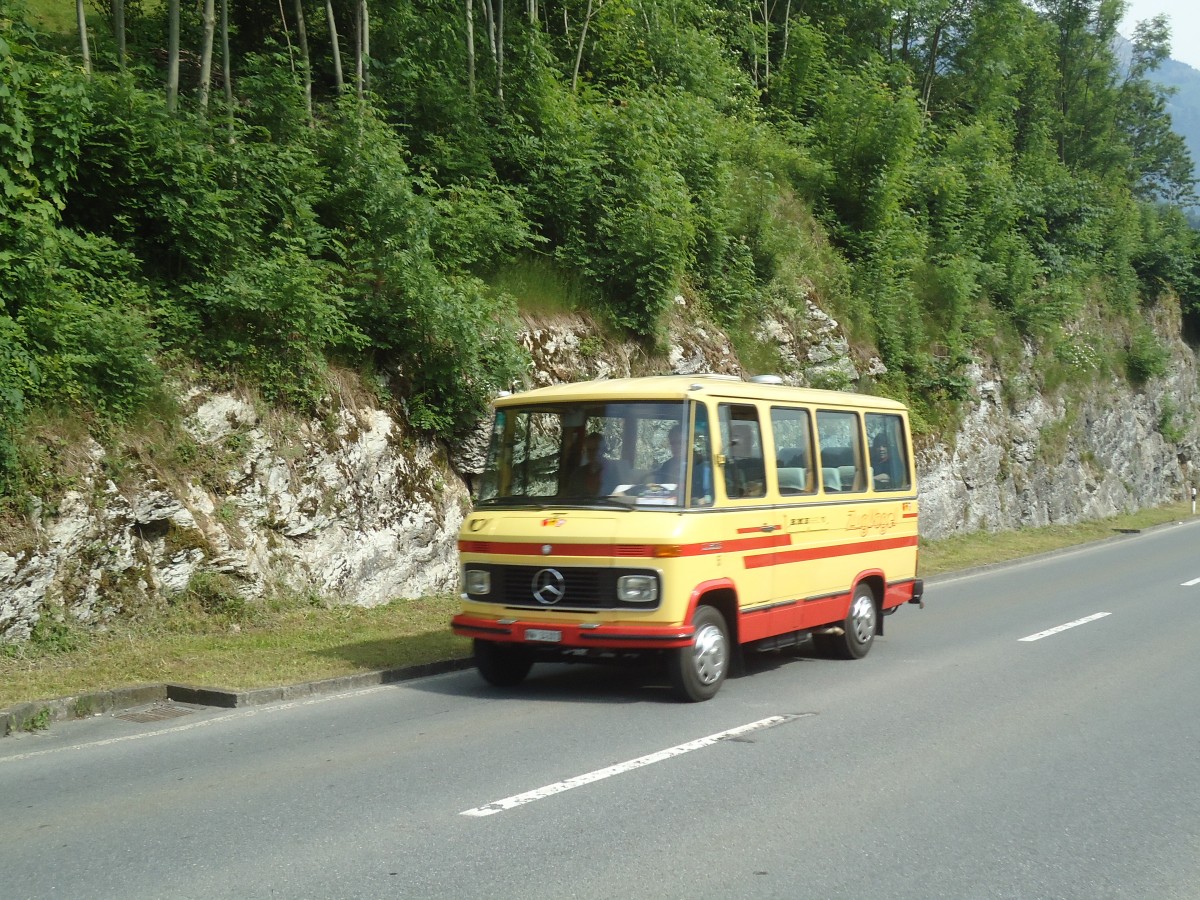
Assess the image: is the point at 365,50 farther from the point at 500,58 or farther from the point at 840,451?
the point at 840,451

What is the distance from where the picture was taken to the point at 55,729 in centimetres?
833

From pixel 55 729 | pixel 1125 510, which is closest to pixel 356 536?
pixel 55 729

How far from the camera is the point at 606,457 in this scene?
9320 mm

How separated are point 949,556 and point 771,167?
1011 centimetres

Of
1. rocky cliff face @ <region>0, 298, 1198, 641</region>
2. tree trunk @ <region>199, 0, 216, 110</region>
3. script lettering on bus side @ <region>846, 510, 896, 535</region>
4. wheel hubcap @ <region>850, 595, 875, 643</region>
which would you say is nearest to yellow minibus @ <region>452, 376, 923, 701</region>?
script lettering on bus side @ <region>846, 510, 896, 535</region>

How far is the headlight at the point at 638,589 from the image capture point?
8.67m

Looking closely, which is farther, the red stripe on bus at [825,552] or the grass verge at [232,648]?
the red stripe on bus at [825,552]

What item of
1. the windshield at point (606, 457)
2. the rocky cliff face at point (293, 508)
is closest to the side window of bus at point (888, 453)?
the windshield at point (606, 457)

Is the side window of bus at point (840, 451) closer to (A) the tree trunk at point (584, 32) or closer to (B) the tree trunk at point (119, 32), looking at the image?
(B) the tree trunk at point (119, 32)

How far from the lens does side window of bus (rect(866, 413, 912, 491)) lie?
1204 centimetres

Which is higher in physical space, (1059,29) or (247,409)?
(1059,29)

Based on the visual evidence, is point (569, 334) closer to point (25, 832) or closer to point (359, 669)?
point (359, 669)

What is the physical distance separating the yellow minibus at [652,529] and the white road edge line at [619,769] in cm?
83

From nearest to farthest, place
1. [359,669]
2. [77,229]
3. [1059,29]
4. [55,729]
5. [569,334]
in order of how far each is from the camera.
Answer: [55,729], [359,669], [77,229], [569,334], [1059,29]
